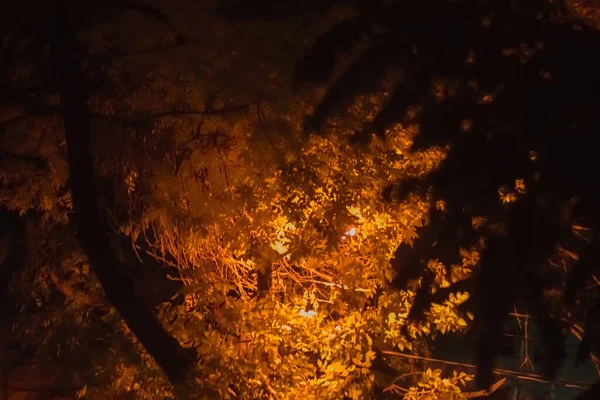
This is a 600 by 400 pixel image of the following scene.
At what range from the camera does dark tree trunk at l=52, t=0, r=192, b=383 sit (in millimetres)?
4844

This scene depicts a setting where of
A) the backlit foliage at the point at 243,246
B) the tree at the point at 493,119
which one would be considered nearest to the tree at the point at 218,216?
the backlit foliage at the point at 243,246

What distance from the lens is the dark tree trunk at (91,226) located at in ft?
15.9

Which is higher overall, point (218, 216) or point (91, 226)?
point (91, 226)

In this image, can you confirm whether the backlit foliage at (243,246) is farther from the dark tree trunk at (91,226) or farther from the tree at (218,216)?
the dark tree trunk at (91,226)

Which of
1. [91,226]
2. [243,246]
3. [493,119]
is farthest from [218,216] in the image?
[493,119]

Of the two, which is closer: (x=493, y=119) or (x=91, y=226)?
(x=493, y=119)

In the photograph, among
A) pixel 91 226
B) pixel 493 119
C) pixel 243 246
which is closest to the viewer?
pixel 493 119

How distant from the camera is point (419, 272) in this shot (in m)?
3.56

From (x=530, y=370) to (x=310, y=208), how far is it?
3278 mm

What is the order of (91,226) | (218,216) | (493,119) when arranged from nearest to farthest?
(493,119) < (91,226) < (218,216)

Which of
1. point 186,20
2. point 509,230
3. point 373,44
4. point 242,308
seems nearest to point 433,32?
point 373,44

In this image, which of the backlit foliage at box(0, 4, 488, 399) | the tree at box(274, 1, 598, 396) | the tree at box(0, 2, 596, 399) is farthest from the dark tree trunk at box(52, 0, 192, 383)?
the tree at box(274, 1, 598, 396)

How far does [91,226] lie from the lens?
15.9 ft

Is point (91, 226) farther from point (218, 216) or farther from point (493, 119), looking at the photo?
point (493, 119)
